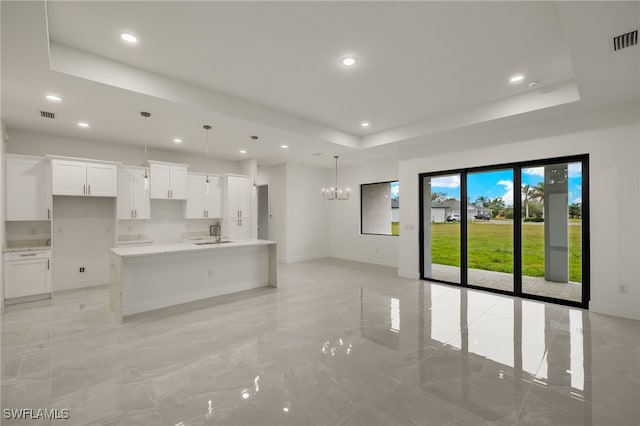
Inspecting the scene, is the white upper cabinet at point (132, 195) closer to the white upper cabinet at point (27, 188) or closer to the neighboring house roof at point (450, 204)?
the white upper cabinet at point (27, 188)

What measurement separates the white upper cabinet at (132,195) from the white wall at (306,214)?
3688 mm

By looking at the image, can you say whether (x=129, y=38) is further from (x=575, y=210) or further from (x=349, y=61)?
(x=575, y=210)

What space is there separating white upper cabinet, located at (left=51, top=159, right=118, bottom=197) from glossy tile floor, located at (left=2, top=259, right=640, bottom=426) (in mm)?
1952

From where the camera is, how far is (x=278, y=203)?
29.0ft

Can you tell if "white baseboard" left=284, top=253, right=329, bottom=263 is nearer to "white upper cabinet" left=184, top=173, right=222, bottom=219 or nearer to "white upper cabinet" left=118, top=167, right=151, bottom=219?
"white upper cabinet" left=184, top=173, right=222, bottom=219

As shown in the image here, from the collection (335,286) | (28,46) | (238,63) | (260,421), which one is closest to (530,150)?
(335,286)

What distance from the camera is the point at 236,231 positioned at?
7.56m

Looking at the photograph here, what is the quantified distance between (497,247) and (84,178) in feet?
25.3

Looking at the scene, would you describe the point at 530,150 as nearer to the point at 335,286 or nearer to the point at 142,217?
the point at 335,286

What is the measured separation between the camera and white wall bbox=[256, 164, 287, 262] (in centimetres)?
859

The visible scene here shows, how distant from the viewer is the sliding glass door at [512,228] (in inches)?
182

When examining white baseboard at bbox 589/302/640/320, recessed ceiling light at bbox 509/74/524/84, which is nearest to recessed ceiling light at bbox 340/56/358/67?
recessed ceiling light at bbox 509/74/524/84

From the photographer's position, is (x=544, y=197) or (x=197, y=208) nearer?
(x=544, y=197)

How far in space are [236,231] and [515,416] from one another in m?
6.61
